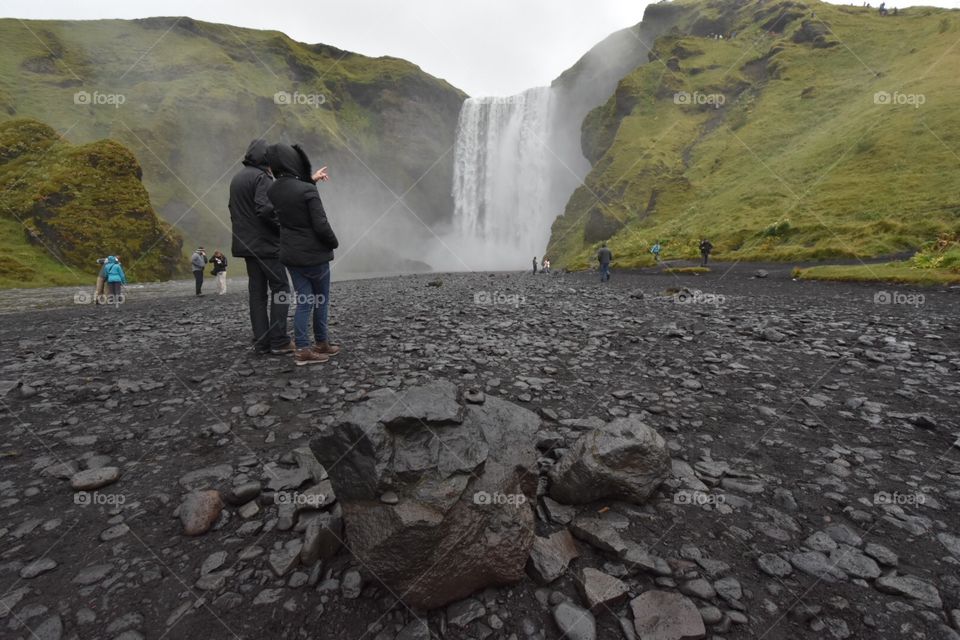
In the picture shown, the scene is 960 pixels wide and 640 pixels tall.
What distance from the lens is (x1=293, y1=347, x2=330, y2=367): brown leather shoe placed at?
275 inches

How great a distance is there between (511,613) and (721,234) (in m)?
49.2

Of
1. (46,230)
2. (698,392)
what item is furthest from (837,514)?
(46,230)

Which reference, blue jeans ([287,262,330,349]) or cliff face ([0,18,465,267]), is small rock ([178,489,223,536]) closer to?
blue jeans ([287,262,330,349])

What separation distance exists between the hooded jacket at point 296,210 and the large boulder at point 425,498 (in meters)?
4.45

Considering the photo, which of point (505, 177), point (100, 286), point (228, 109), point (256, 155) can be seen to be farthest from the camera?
point (505, 177)

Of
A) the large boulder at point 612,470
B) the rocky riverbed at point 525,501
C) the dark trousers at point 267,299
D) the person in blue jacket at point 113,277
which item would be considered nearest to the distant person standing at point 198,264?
the person in blue jacket at point 113,277

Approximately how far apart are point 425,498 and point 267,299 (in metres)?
6.52

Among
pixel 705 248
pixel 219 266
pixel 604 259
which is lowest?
pixel 219 266

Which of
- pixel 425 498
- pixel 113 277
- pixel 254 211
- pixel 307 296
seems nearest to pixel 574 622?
pixel 425 498

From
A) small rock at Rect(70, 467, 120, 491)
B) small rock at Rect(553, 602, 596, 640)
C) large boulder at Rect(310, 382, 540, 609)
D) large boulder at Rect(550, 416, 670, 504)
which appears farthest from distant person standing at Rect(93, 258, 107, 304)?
small rock at Rect(553, 602, 596, 640)

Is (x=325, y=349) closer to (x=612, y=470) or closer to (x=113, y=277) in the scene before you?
(x=612, y=470)

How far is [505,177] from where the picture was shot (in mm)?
92812

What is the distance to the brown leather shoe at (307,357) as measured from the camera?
22.9 feet

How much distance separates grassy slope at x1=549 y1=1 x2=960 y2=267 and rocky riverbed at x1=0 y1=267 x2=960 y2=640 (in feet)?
114
